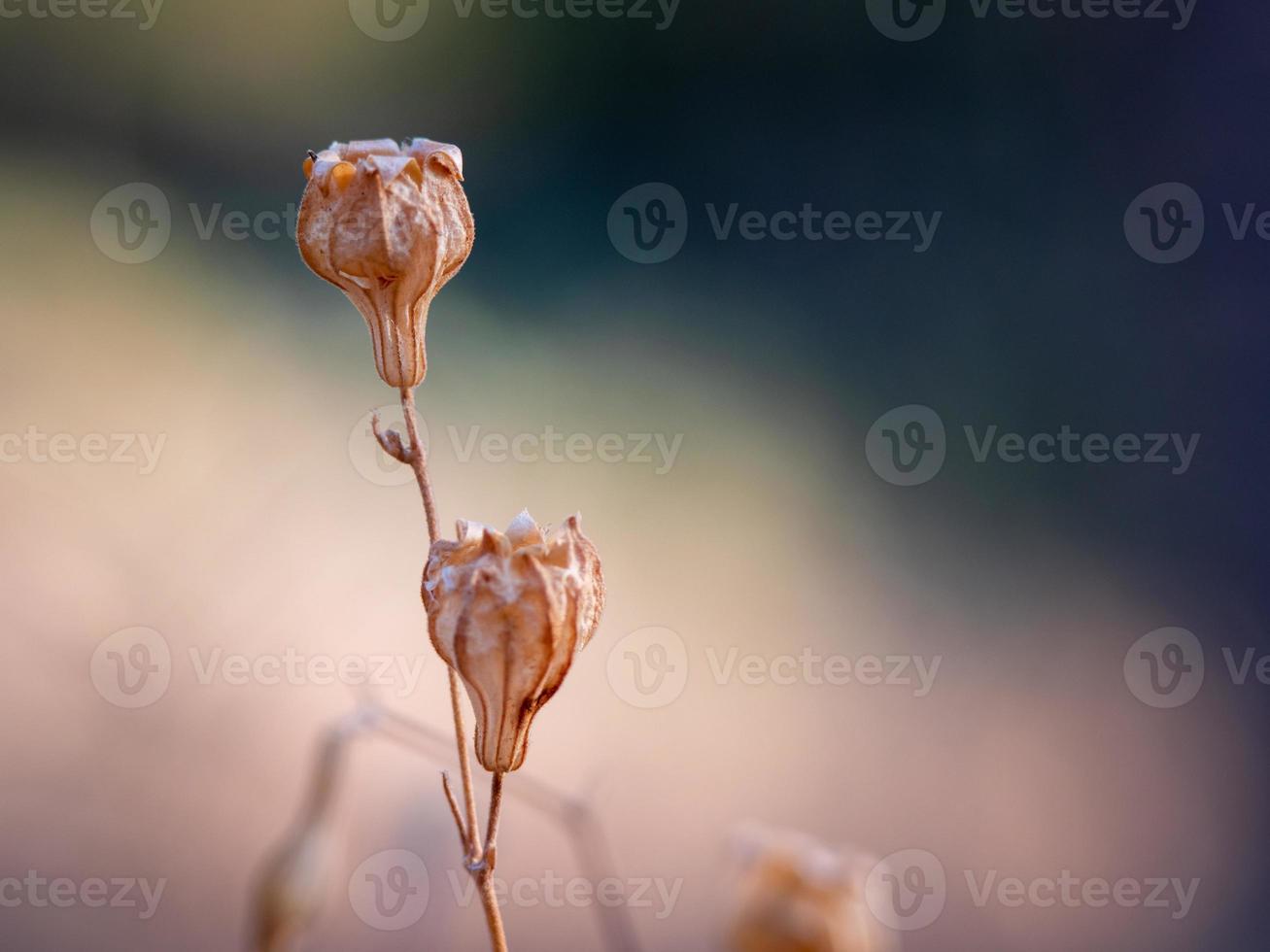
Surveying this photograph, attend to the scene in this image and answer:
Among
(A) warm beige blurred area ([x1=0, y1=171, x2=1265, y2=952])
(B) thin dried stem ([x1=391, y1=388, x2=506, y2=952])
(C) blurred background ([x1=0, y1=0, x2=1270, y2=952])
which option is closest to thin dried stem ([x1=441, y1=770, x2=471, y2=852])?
(B) thin dried stem ([x1=391, y1=388, x2=506, y2=952])

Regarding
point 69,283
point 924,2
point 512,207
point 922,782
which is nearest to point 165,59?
point 69,283

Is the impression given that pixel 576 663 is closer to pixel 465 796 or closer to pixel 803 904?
pixel 465 796

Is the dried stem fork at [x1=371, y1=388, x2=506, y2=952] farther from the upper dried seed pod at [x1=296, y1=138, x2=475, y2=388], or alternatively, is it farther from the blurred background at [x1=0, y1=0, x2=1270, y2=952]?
the blurred background at [x1=0, y1=0, x2=1270, y2=952]

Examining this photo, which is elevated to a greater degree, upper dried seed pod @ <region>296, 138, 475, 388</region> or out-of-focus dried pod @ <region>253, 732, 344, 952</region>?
upper dried seed pod @ <region>296, 138, 475, 388</region>

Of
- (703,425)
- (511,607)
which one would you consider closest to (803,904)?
(511,607)

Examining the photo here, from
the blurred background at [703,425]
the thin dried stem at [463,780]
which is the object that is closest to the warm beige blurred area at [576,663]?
the blurred background at [703,425]

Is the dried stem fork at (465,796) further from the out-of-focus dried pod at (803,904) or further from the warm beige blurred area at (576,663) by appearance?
the warm beige blurred area at (576,663)

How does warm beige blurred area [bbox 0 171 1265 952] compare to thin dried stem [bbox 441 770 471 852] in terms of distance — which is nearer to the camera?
thin dried stem [bbox 441 770 471 852]
